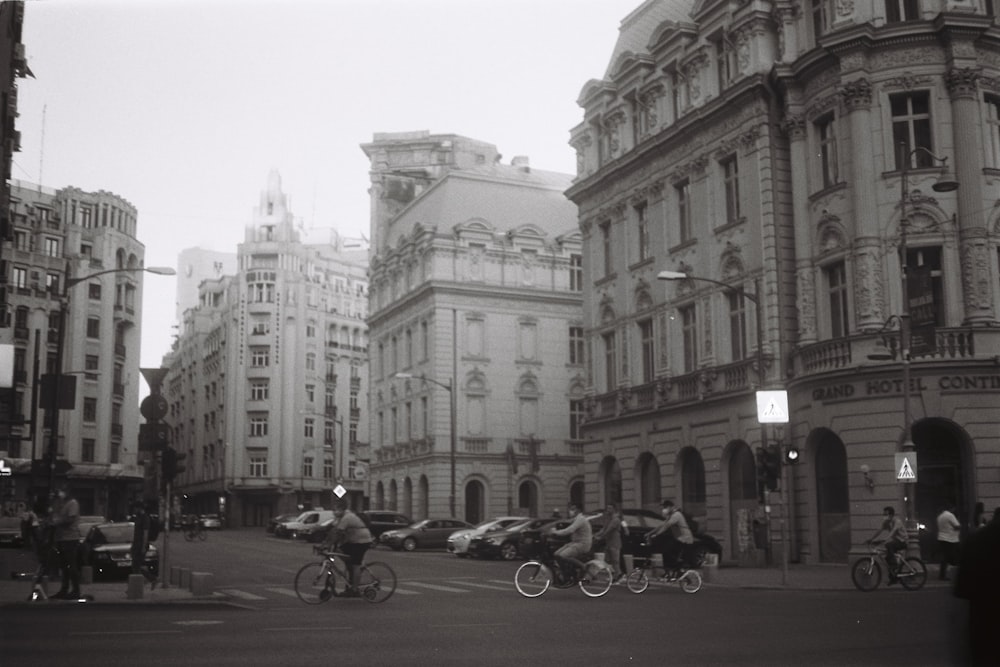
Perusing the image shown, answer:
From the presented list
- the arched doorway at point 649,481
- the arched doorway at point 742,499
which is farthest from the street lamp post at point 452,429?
the arched doorway at point 742,499

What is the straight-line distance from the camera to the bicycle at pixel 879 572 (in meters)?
24.7

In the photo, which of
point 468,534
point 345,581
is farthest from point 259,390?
point 345,581

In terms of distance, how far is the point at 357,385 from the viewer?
11919 centimetres

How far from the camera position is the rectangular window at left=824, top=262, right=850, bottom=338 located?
1363 inches

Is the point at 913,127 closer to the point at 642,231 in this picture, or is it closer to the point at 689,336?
the point at 689,336

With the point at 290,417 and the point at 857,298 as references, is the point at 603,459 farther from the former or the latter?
the point at 290,417

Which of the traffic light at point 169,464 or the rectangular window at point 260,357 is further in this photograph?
the rectangular window at point 260,357

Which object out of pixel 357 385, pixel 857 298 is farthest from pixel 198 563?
pixel 357 385

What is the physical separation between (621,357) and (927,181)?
52.2ft

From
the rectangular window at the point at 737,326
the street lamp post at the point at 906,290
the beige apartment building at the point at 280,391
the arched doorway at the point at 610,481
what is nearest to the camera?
the street lamp post at the point at 906,290

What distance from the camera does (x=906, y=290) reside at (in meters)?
31.0

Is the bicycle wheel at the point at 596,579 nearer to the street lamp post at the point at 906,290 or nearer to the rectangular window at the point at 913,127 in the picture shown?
the street lamp post at the point at 906,290

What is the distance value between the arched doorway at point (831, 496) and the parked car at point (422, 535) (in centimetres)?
2094

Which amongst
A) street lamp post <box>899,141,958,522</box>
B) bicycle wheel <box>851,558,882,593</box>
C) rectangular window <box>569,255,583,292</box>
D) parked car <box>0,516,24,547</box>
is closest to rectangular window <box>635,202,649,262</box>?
street lamp post <box>899,141,958,522</box>
